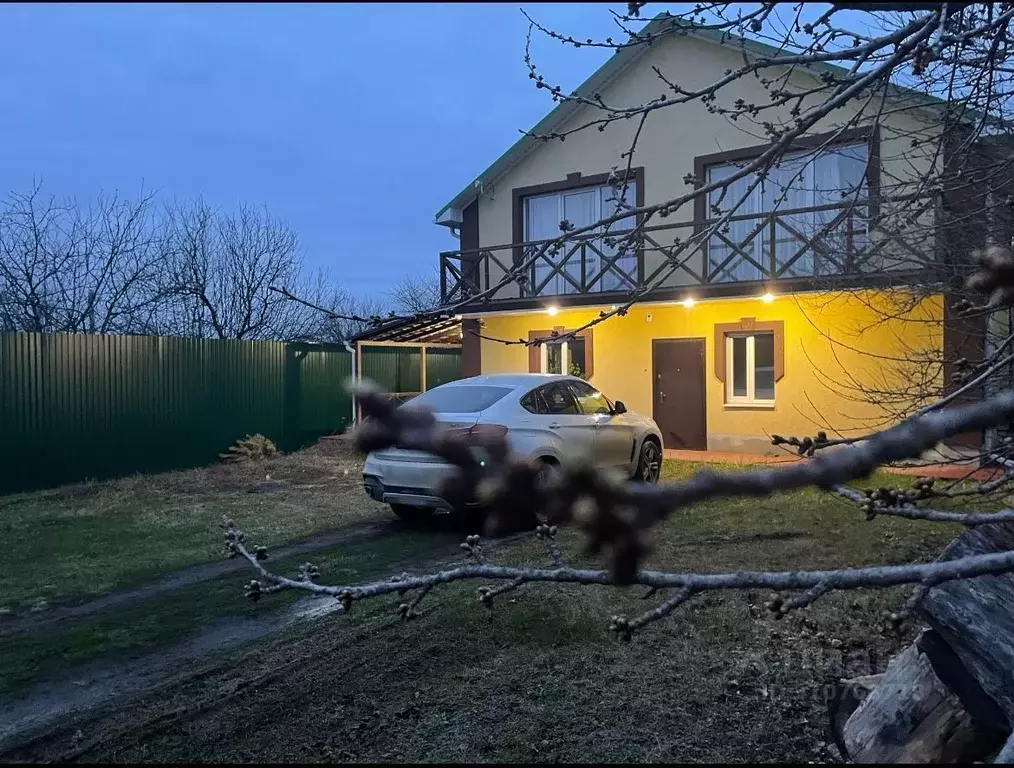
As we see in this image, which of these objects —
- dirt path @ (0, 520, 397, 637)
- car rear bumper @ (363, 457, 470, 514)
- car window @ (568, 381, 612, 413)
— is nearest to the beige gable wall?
car window @ (568, 381, 612, 413)

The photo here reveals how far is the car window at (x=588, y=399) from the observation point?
30.9 feet

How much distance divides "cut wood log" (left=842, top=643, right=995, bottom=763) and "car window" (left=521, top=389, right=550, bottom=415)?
5.26m

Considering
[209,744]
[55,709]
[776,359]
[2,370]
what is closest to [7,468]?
[2,370]

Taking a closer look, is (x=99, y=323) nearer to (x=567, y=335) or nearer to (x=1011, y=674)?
(x=567, y=335)

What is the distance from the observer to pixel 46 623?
17.4 ft

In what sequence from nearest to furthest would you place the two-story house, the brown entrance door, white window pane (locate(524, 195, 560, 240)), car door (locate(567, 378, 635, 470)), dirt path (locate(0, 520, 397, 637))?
dirt path (locate(0, 520, 397, 637)), car door (locate(567, 378, 635, 470)), the two-story house, the brown entrance door, white window pane (locate(524, 195, 560, 240))

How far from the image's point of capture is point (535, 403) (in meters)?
8.65

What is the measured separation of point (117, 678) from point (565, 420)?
527 cm

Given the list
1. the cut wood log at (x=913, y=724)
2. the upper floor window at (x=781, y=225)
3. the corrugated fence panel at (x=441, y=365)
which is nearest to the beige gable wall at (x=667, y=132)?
the upper floor window at (x=781, y=225)

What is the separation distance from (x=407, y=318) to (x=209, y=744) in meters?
1.98

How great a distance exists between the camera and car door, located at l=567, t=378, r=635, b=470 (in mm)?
9359

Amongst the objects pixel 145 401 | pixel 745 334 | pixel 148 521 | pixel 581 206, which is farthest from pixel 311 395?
pixel 745 334

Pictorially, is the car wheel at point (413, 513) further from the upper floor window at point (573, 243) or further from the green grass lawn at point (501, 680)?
the upper floor window at point (573, 243)

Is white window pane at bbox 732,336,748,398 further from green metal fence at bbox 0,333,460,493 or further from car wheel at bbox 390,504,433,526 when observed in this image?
car wheel at bbox 390,504,433,526
